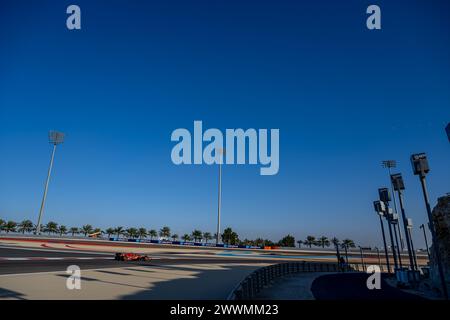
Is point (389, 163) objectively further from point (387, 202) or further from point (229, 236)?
point (229, 236)

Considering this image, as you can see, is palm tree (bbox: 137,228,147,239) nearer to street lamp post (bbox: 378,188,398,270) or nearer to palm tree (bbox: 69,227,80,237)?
palm tree (bbox: 69,227,80,237)

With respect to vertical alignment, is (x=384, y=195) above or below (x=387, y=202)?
above

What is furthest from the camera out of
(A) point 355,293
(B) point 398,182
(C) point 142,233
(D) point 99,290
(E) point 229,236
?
(C) point 142,233

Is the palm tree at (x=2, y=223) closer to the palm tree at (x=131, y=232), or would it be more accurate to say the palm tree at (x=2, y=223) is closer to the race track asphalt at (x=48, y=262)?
the palm tree at (x=131, y=232)

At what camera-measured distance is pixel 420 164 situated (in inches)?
614

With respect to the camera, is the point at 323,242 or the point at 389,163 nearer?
the point at 389,163

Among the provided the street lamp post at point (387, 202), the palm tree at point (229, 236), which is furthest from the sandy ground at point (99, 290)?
the palm tree at point (229, 236)

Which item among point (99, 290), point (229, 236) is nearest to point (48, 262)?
point (99, 290)

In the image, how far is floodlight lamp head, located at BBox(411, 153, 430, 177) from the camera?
604 inches

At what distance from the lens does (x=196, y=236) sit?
162 meters

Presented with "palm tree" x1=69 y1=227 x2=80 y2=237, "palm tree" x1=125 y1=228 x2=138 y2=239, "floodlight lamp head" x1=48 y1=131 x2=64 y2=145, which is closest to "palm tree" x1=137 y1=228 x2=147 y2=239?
"palm tree" x1=125 y1=228 x2=138 y2=239
